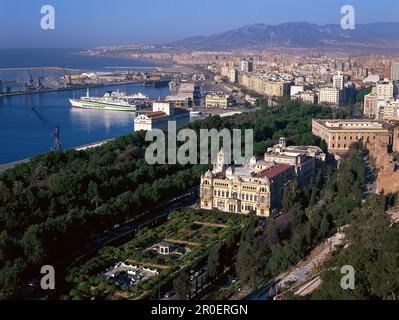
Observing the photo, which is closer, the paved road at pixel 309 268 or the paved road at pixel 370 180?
the paved road at pixel 309 268

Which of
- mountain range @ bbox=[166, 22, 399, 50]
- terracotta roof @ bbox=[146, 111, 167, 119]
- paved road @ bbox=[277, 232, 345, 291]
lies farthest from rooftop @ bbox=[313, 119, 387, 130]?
mountain range @ bbox=[166, 22, 399, 50]

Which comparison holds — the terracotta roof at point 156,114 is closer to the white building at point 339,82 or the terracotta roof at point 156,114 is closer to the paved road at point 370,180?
the paved road at point 370,180

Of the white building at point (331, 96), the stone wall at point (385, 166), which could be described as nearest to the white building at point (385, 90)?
the white building at point (331, 96)

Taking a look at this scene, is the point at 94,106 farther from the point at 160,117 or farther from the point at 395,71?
the point at 395,71

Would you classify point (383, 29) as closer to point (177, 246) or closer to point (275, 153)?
point (275, 153)

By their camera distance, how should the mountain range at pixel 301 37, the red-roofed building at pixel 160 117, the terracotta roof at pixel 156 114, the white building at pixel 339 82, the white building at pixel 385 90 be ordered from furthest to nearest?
the mountain range at pixel 301 37 < the white building at pixel 339 82 < the white building at pixel 385 90 < the terracotta roof at pixel 156 114 < the red-roofed building at pixel 160 117
